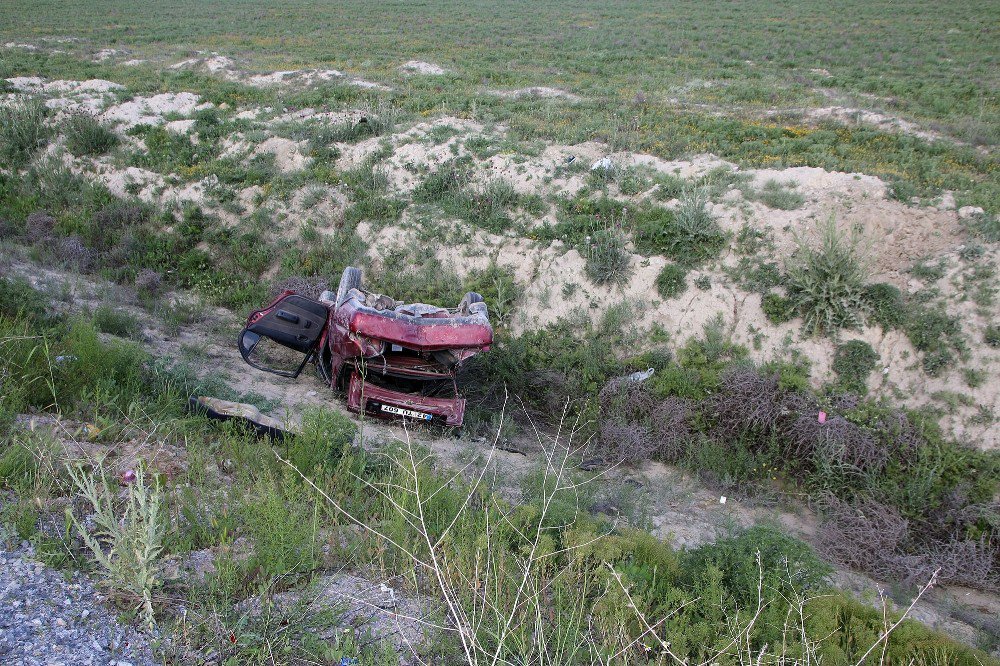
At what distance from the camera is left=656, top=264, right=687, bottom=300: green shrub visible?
897 centimetres

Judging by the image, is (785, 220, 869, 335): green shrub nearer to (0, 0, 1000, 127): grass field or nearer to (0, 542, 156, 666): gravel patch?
(0, 0, 1000, 127): grass field

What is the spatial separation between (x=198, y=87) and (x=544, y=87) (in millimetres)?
9020

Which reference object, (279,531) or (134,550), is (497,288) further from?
(134,550)

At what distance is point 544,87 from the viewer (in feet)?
56.7

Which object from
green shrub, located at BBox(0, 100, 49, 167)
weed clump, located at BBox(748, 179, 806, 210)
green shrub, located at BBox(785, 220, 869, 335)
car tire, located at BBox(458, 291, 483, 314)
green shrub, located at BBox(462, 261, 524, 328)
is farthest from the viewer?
green shrub, located at BBox(0, 100, 49, 167)

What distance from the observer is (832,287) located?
8.12 metres

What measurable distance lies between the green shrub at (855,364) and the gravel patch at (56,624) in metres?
7.65

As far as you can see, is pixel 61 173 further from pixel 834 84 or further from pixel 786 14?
pixel 786 14

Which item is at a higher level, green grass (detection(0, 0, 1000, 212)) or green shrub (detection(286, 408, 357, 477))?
green grass (detection(0, 0, 1000, 212))

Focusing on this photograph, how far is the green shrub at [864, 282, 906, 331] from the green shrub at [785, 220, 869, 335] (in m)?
0.10

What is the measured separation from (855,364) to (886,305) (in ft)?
3.20

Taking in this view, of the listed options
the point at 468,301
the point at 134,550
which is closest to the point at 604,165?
the point at 468,301

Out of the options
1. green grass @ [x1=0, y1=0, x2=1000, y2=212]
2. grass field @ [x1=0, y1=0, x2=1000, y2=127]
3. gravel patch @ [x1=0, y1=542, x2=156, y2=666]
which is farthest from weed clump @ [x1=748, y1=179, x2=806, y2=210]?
gravel patch @ [x1=0, y1=542, x2=156, y2=666]

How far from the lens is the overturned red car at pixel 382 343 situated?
20.4 ft
